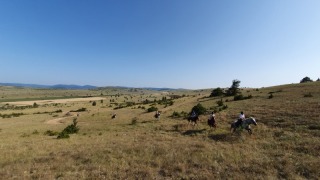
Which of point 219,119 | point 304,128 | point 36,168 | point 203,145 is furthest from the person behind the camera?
point 219,119

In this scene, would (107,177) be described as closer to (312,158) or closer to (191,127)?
(312,158)

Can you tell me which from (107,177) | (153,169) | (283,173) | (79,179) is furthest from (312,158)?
(79,179)

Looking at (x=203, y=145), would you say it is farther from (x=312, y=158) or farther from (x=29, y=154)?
(x=29, y=154)

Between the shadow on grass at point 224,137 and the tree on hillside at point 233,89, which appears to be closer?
the shadow on grass at point 224,137

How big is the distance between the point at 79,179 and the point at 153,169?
404 centimetres

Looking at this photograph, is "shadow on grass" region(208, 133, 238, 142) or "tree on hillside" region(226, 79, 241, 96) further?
"tree on hillside" region(226, 79, 241, 96)

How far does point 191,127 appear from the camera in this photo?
30047 mm

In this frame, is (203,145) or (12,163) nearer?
(12,163)

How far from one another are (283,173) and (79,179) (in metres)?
10.5

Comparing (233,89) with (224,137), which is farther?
(233,89)

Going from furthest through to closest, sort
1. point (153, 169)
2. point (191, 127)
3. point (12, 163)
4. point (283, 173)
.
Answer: point (191, 127) → point (12, 163) → point (153, 169) → point (283, 173)

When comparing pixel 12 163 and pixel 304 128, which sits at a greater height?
pixel 304 128

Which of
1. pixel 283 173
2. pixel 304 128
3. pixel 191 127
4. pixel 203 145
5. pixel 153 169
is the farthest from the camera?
pixel 191 127

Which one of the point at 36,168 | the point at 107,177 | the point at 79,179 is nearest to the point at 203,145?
the point at 107,177
